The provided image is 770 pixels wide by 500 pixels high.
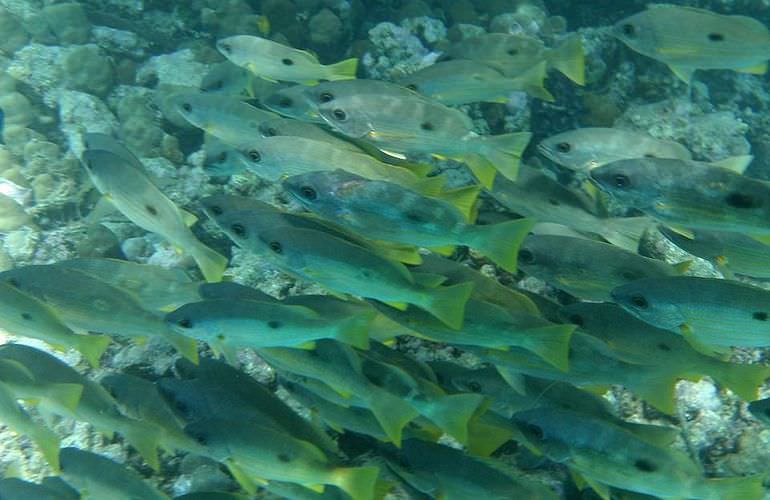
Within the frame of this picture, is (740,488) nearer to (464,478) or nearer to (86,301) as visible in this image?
(464,478)

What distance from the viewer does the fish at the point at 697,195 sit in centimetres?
266

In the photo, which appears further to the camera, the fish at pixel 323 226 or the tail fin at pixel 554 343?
the fish at pixel 323 226

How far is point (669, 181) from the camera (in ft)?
8.98

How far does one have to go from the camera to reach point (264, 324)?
9.32 feet

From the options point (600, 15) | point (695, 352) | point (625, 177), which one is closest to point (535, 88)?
→ point (625, 177)

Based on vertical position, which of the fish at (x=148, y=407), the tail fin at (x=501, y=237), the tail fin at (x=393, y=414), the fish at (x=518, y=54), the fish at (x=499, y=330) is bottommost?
the fish at (x=148, y=407)

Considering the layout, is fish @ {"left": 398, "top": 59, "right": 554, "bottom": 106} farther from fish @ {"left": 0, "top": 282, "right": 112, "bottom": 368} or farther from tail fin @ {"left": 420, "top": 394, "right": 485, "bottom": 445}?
fish @ {"left": 0, "top": 282, "right": 112, "bottom": 368}

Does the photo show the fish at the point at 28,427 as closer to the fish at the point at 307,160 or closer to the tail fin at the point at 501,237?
the fish at the point at 307,160

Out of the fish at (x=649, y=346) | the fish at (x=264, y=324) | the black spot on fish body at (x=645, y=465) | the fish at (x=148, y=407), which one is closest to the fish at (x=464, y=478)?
the black spot on fish body at (x=645, y=465)

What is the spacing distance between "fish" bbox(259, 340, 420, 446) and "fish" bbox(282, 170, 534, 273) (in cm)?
63

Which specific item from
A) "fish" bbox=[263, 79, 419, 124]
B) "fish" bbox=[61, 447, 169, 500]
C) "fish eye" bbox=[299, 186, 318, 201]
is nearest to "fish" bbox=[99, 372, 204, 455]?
"fish" bbox=[61, 447, 169, 500]

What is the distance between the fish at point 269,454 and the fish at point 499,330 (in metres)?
0.77

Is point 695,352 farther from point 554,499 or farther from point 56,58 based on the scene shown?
point 56,58

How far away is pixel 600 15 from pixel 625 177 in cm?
870
